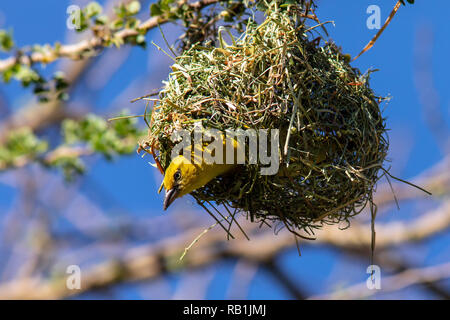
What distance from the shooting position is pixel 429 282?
6387mm

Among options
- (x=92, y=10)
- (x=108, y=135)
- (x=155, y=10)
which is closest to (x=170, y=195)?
(x=155, y=10)

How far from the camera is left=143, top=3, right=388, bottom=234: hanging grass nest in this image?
2529mm

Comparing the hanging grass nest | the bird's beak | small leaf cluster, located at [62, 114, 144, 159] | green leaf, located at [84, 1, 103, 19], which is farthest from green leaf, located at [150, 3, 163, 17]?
the bird's beak

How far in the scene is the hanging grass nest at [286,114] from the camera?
8.30ft

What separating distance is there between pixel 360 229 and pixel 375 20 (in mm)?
4568

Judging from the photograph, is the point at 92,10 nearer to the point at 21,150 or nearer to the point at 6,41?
the point at 6,41

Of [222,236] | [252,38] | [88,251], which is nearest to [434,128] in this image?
[222,236]

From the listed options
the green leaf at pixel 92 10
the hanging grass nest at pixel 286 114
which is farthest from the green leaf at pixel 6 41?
the hanging grass nest at pixel 286 114

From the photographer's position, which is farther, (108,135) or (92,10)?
(108,135)

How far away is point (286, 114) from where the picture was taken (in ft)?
8.32

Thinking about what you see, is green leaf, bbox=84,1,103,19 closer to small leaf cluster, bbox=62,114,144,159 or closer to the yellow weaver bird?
small leaf cluster, bbox=62,114,144,159

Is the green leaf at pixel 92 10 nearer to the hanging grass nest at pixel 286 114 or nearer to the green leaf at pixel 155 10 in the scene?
the green leaf at pixel 155 10

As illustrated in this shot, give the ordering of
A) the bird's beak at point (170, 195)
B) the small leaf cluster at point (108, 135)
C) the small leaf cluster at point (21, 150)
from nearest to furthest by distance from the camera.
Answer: the bird's beak at point (170, 195) → the small leaf cluster at point (108, 135) → the small leaf cluster at point (21, 150)

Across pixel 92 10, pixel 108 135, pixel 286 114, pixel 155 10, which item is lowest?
pixel 286 114
